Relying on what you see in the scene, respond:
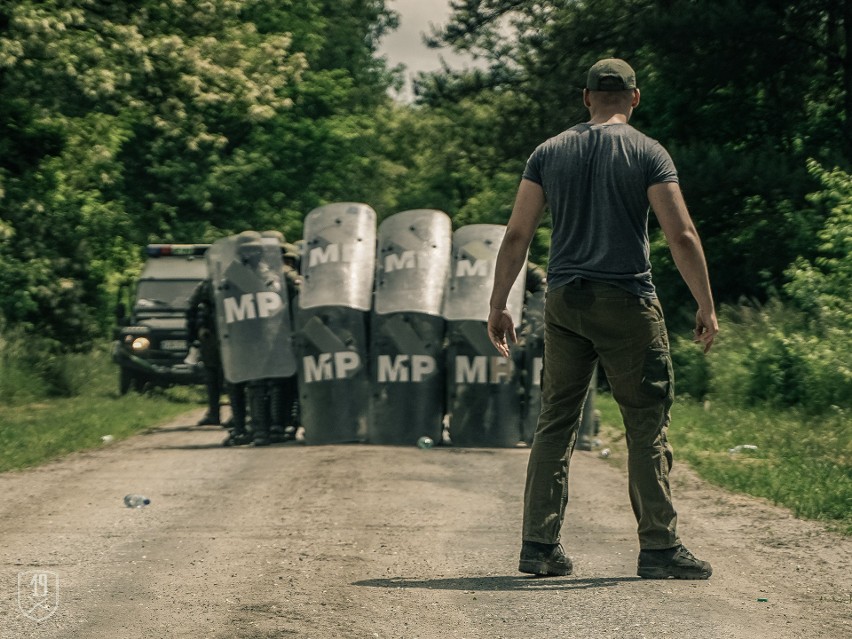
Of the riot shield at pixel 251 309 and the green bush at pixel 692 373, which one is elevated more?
the riot shield at pixel 251 309

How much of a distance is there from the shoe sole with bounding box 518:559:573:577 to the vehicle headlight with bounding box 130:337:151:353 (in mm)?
17217

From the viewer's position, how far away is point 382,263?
595 inches

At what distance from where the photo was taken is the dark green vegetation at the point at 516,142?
19188 millimetres

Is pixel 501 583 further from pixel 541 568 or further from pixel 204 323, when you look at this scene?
pixel 204 323

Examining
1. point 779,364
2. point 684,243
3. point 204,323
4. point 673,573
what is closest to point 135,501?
point 673,573

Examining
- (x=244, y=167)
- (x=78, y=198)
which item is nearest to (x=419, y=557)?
(x=78, y=198)

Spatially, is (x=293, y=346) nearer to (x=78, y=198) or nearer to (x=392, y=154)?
(x=78, y=198)

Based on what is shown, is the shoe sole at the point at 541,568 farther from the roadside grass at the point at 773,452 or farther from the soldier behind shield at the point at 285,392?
the soldier behind shield at the point at 285,392

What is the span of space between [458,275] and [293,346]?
68.3 inches

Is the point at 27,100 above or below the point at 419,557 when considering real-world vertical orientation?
above

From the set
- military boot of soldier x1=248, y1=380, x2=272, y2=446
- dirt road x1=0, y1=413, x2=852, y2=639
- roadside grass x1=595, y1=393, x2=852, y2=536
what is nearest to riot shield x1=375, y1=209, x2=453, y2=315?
military boot of soldier x1=248, y1=380, x2=272, y2=446

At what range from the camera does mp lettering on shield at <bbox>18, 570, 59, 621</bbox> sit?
5.84m

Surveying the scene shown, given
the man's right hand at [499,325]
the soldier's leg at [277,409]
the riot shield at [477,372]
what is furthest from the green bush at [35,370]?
the man's right hand at [499,325]

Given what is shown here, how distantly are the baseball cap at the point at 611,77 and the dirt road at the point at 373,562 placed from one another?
2071mm
